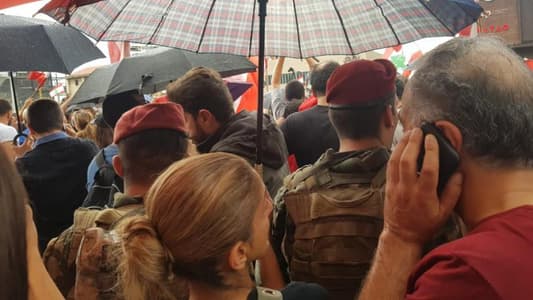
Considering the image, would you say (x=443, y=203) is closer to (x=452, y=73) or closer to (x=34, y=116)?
(x=452, y=73)

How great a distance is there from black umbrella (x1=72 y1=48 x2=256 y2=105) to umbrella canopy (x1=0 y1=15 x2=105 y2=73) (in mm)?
265

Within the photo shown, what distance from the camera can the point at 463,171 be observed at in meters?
1.29

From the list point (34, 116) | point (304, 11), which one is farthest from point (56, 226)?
point (304, 11)

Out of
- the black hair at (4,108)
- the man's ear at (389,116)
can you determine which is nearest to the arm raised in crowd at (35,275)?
the man's ear at (389,116)

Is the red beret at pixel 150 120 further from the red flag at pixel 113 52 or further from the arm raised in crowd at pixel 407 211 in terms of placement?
the red flag at pixel 113 52

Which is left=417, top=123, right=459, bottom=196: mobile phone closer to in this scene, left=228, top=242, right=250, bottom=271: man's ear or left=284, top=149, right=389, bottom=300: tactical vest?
left=228, top=242, right=250, bottom=271: man's ear

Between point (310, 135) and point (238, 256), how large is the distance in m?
2.21

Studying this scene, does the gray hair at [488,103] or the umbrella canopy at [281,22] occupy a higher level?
the gray hair at [488,103]

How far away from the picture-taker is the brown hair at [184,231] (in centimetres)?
147

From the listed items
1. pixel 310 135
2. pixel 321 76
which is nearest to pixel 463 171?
pixel 310 135

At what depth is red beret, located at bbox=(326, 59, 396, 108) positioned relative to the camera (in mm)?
2141

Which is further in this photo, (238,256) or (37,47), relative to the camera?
(37,47)

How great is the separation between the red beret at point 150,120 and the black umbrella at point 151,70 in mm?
1444

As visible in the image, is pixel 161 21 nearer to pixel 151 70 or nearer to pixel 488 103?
pixel 151 70
